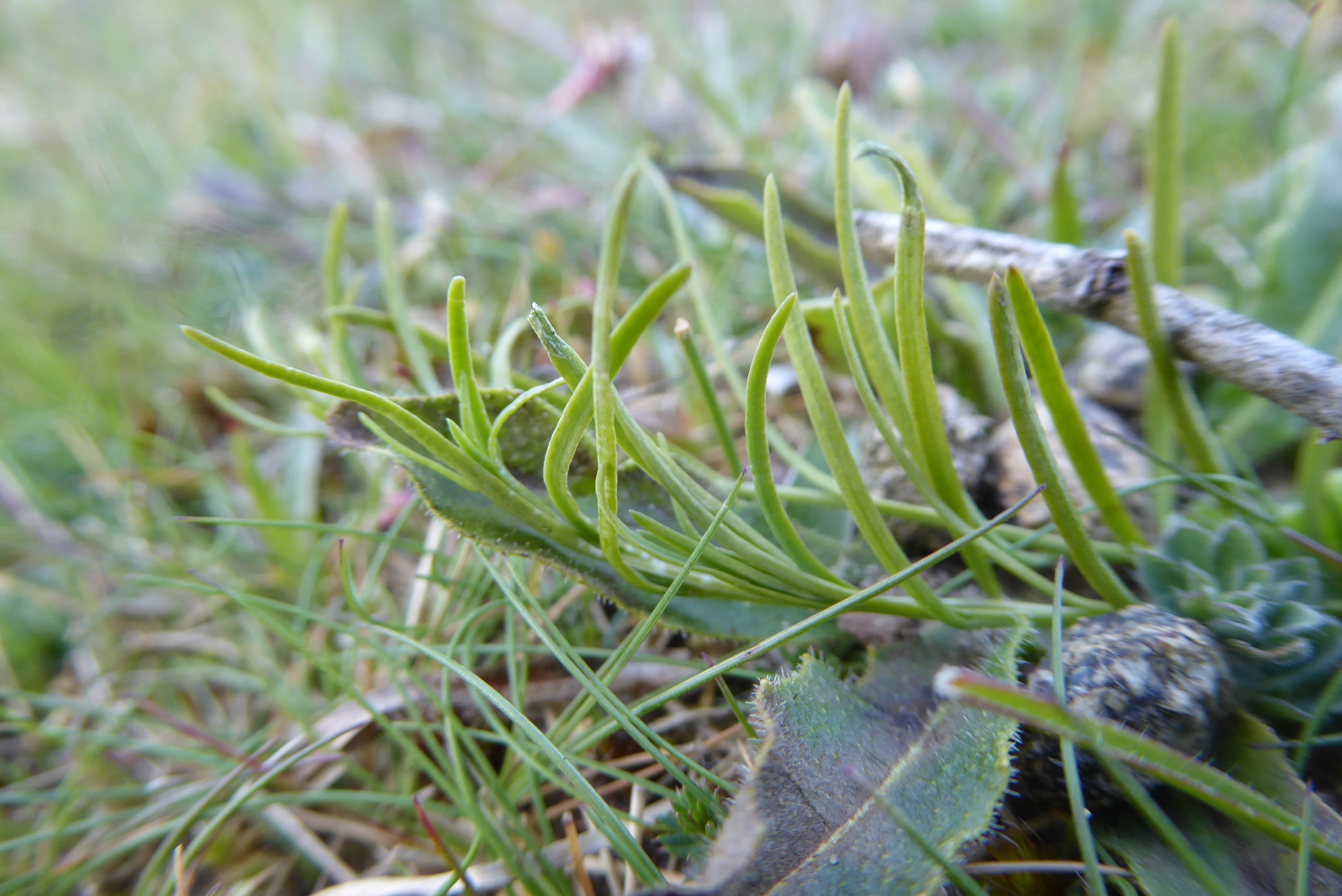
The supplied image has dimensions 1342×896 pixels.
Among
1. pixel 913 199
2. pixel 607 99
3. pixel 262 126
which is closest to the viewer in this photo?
pixel 913 199

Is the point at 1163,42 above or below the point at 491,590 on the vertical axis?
above

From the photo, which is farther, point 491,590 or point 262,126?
Answer: point 262,126

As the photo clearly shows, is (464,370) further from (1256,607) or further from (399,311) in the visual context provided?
(1256,607)

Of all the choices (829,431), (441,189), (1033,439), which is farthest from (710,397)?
(441,189)

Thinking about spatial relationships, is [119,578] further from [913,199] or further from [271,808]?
[913,199]

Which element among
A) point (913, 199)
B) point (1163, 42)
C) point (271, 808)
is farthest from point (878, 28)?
point (271, 808)

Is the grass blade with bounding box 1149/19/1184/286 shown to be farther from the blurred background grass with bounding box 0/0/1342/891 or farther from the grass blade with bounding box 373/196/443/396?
the grass blade with bounding box 373/196/443/396
